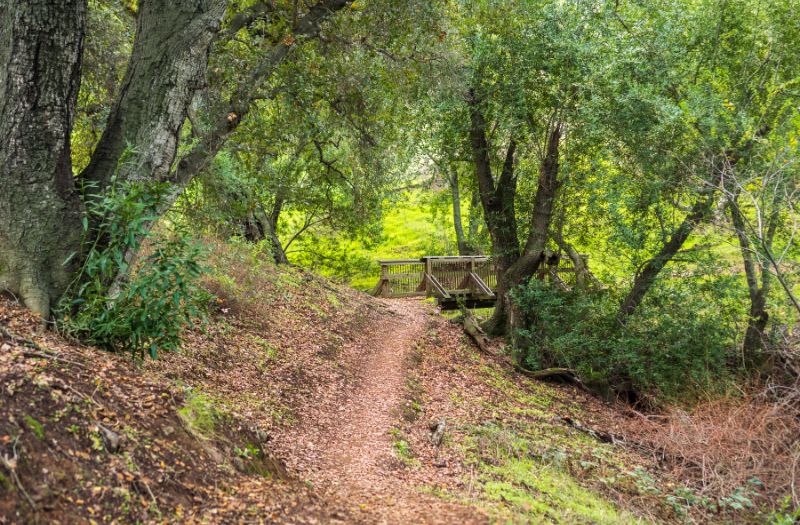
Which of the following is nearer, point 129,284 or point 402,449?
point 129,284

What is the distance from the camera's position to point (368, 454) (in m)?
6.72

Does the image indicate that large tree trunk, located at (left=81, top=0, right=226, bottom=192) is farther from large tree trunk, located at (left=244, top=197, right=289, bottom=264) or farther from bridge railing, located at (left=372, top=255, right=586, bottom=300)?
bridge railing, located at (left=372, top=255, right=586, bottom=300)

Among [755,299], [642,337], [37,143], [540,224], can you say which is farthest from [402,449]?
[755,299]

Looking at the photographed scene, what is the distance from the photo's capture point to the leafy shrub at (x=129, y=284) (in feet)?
15.8

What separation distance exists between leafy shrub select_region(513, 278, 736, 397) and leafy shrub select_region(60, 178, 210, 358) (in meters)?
9.33

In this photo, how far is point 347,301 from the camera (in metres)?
15.1

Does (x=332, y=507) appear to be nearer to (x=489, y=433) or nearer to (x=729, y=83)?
(x=489, y=433)

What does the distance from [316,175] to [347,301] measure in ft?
10.6

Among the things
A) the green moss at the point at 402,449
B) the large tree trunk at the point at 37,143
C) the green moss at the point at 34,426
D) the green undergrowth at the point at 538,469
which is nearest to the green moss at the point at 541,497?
the green undergrowth at the point at 538,469

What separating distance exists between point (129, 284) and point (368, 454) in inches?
126

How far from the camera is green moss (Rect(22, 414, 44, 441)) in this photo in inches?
140

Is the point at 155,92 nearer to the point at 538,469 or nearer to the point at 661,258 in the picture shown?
the point at 538,469

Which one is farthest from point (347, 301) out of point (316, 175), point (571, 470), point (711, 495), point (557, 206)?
point (711, 495)

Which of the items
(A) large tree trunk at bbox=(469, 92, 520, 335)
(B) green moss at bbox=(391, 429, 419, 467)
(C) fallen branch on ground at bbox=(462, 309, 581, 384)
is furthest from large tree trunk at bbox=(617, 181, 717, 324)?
(B) green moss at bbox=(391, 429, 419, 467)
